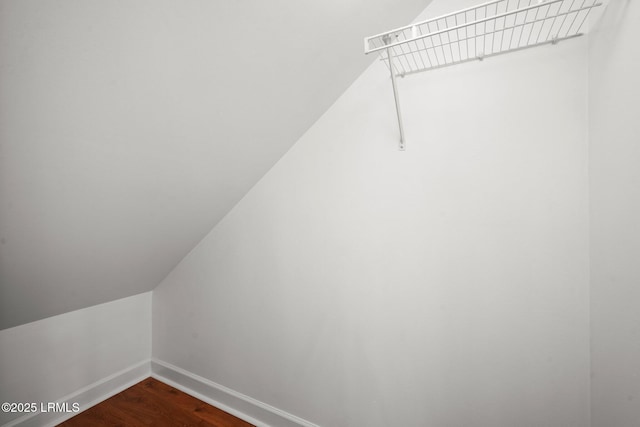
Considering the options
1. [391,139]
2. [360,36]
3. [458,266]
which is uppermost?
[360,36]

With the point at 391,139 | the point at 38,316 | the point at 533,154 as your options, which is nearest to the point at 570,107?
the point at 533,154

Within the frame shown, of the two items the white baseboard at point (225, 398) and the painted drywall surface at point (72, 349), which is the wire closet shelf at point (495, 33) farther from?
the painted drywall surface at point (72, 349)

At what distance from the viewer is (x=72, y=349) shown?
1.91 m

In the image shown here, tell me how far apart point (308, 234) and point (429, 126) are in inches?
33.4

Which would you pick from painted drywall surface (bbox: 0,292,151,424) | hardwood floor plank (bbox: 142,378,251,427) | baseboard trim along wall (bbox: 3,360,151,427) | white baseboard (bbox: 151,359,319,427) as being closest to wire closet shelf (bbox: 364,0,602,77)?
white baseboard (bbox: 151,359,319,427)

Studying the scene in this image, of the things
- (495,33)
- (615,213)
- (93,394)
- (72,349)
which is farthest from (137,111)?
(93,394)

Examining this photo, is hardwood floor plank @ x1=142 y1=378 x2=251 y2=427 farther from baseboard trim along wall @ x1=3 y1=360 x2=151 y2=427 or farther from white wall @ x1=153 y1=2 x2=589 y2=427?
white wall @ x1=153 y1=2 x2=589 y2=427

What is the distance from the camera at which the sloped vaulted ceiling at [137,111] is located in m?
0.81

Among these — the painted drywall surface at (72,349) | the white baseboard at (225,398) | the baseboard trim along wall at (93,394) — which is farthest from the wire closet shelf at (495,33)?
the baseboard trim along wall at (93,394)

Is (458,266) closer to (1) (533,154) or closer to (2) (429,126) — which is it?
(1) (533,154)

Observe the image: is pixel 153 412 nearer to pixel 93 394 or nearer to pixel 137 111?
Answer: pixel 93 394

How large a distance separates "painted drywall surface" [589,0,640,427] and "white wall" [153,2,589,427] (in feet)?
0.22

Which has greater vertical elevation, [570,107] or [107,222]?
[570,107]

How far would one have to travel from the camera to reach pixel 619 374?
2.87ft
